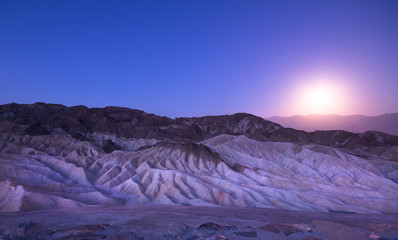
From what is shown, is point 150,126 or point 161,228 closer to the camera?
point 161,228

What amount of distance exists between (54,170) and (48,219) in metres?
25.6

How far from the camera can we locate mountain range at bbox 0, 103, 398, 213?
3133 cm

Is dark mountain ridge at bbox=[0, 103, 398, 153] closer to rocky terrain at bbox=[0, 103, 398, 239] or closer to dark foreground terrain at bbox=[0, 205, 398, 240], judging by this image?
rocky terrain at bbox=[0, 103, 398, 239]

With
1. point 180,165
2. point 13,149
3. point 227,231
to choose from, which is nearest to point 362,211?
point 227,231

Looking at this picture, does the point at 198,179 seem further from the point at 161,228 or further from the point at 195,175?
the point at 161,228

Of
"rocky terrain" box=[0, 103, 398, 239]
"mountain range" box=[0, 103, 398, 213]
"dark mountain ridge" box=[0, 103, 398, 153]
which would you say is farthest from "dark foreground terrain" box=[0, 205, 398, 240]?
"dark mountain ridge" box=[0, 103, 398, 153]

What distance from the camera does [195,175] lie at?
4172 centimetres

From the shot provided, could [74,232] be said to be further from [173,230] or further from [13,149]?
[13,149]

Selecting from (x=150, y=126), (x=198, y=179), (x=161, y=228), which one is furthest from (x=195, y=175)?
(x=150, y=126)

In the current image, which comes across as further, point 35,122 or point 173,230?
point 35,122

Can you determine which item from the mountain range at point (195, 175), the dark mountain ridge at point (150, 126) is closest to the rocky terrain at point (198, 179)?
the mountain range at point (195, 175)

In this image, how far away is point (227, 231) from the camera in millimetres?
17000

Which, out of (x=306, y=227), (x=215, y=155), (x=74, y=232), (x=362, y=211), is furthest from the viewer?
(x=215, y=155)

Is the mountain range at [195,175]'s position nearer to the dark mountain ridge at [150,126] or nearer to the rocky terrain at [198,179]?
the rocky terrain at [198,179]
